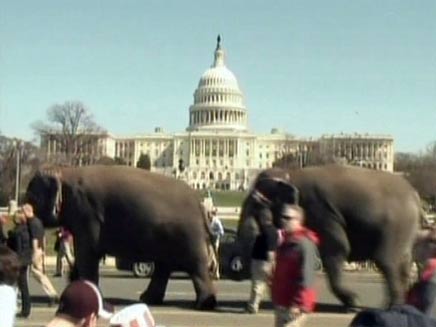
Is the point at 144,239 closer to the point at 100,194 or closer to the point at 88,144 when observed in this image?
the point at 100,194

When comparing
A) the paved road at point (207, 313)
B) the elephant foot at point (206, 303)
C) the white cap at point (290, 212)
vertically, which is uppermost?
the white cap at point (290, 212)

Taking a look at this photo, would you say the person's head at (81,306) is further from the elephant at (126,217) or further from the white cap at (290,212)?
the elephant at (126,217)

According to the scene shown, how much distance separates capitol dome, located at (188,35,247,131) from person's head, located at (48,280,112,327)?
168114 millimetres

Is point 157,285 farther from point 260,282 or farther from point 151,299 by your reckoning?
point 260,282

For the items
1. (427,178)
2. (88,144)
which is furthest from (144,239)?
(88,144)

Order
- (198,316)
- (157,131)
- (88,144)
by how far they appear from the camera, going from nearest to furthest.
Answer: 1. (198,316)
2. (88,144)
3. (157,131)

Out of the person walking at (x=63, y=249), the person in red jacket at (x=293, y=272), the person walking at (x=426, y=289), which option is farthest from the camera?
the person walking at (x=63, y=249)

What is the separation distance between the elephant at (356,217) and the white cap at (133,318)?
29.9 feet

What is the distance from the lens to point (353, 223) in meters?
14.4

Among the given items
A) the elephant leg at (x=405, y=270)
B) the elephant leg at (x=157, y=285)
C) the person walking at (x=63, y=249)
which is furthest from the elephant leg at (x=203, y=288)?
the person walking at (x=63, y=249)

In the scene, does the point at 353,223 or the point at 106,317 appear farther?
the point at 353,223

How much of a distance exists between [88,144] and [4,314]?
359 feet

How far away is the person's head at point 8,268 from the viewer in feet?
22.7

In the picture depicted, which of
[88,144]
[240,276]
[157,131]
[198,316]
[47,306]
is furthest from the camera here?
[157,131]
